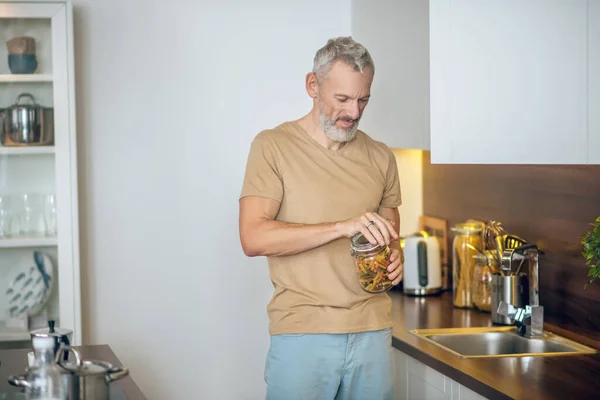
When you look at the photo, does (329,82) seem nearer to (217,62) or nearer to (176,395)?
(217,62)

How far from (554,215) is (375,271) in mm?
1101

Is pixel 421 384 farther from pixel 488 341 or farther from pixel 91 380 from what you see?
pixel 91 380

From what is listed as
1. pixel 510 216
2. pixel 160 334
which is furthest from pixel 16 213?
pixel 510 216

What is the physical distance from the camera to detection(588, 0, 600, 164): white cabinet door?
209 cm

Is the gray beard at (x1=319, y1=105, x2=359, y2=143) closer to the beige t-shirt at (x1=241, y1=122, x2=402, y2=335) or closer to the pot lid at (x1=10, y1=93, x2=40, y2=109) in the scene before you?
the beige t-shirt at (x1=241, y1=122, x2=402, y2=335)

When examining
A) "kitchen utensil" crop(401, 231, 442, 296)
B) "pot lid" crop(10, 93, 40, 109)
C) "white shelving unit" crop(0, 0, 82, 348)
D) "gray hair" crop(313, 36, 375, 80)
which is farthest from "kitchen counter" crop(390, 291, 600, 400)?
"pot lid" crop(10, 93, 40, 109)

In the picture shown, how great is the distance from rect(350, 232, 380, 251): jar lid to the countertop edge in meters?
0.48

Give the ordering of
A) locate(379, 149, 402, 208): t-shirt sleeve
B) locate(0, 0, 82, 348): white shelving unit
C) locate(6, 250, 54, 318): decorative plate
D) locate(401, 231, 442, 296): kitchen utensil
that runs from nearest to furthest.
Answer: locate(379, 149, 402, 208): t-shirt sleeve → locate(0, 0, 82, 348): white shelving unit → locate(6, 250, 54, 318): decorative plate → locate(401, 231, 442, 296): kitchen utensil

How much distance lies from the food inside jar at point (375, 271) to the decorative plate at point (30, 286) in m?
1.54

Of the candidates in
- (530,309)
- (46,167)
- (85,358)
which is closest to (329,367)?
(85,358)

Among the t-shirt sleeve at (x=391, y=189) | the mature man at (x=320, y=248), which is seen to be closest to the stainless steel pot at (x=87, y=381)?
the mature man at (x=320, y=248)

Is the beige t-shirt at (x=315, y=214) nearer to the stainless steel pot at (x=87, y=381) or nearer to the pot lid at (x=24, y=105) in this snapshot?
the stainless steel pot at (x=87, y=381)

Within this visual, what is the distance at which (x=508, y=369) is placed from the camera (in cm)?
227

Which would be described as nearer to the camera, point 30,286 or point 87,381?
point 87,381
